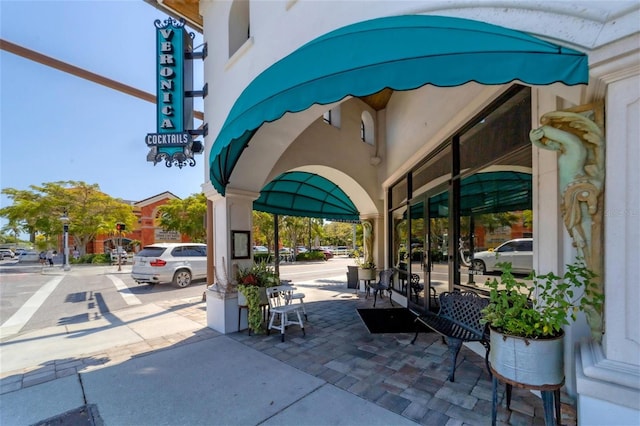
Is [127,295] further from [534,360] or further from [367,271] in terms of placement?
[534,360]

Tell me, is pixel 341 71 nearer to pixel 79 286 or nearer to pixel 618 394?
pixel 618 394

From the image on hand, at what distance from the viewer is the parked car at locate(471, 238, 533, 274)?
134 inches

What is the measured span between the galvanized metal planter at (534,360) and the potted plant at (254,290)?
3913mm

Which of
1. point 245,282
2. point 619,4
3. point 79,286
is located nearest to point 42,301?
point 79,286

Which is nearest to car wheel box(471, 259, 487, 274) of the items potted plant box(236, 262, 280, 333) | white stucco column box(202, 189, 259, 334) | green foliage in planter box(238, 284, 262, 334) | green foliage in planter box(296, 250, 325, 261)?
potted plant box(236, 262, 280, 333)

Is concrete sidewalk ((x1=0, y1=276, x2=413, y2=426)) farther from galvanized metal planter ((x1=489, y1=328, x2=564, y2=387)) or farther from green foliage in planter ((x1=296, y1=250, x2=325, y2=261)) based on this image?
green foliage in planter ((x1=296, y1=250, x2=325, y2=261))

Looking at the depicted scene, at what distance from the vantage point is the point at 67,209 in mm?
23688

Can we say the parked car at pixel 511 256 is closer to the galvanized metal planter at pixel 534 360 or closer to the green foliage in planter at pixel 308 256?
the galvanized metal planter at pixel 534 360

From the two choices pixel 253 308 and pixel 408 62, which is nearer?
pixel 408 62

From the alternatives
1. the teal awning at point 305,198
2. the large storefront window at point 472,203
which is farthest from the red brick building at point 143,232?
the large storefront window at point 472,203

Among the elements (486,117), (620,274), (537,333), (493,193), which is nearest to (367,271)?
(493,193)

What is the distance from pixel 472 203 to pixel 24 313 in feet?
35.4

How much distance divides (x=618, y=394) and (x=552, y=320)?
0.49m

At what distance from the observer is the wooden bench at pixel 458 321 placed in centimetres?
333
